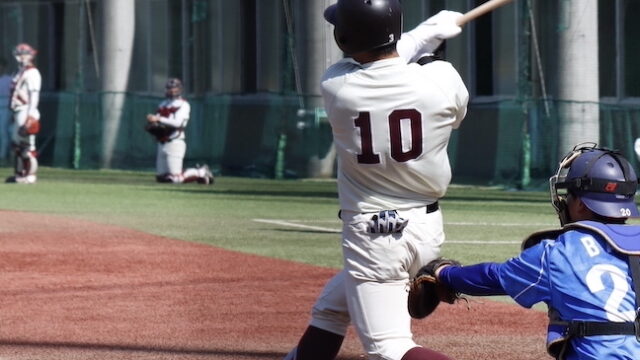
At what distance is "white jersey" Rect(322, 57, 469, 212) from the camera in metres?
5.73

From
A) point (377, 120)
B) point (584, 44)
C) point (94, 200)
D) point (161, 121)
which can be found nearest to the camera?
point (377, 120)

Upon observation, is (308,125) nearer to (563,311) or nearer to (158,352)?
(158,352)

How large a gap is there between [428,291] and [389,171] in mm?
490

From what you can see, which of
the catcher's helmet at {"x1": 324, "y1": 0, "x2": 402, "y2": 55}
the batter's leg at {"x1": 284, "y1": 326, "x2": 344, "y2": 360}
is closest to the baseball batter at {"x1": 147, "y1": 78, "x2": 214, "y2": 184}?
the batter's leg at {"x1": 284, "y1": 326, "x2": 344, "y2": 360}

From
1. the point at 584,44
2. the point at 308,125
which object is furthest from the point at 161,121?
the point at 584,44

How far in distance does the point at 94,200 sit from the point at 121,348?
40.6 ft

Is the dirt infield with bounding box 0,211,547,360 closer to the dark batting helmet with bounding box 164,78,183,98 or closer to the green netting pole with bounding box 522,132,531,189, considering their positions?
the green netting pole with bounding box 522,132,531,189

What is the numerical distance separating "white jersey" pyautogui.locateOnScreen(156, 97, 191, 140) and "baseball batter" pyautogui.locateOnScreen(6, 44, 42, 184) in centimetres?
217

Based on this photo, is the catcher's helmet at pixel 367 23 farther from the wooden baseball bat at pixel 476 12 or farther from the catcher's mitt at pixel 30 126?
the catcher's mitt at pixel 30 126

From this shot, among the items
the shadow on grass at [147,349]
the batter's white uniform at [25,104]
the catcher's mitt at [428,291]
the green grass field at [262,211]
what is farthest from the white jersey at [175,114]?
the catcher's mitt at [428,291]

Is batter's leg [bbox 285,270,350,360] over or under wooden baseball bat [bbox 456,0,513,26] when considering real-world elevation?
under

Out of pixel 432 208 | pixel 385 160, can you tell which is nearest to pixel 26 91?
pixel 432 208

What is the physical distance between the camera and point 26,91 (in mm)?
23922

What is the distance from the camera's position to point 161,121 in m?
25.0
